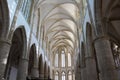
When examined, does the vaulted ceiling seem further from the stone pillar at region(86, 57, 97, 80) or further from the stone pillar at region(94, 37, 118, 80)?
the stone pillar at region(94, 37, 118, 80)

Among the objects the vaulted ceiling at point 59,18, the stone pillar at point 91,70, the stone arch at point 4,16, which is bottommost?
the stone pillar at point 91,70

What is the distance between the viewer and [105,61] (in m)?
8.61

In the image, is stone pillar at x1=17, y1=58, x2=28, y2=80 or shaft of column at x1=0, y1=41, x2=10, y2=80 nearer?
shaft of column at x1=0, y1=41, x2=10, y2=80

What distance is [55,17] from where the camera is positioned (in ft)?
86.8

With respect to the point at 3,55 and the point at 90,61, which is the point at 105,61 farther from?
the point at 3,55

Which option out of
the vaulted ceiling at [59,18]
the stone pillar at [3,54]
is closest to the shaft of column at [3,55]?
the stone pillar at [3,54]

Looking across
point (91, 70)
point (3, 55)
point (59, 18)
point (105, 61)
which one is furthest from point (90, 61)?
point (59, 18)

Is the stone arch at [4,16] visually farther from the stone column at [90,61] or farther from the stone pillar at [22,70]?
the stone column at [90,61]

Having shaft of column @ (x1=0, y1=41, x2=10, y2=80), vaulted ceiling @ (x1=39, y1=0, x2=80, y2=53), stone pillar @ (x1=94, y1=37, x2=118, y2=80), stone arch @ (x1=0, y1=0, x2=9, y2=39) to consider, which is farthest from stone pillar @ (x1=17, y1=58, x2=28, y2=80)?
vaulted ceiling @ (x1=39, y1=0, x2=80, y2=53)

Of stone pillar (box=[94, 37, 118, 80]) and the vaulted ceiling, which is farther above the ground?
the vaulted ceiling

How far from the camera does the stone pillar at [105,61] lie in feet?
26.9

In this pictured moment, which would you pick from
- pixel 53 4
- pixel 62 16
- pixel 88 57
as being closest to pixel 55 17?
pixel 62 16

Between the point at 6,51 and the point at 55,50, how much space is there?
2958cm

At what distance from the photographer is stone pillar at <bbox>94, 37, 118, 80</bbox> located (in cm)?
821
